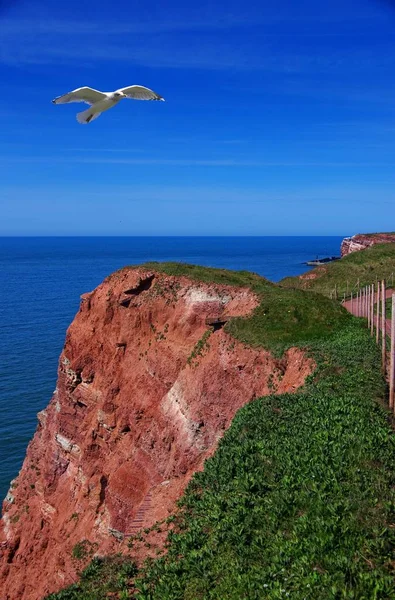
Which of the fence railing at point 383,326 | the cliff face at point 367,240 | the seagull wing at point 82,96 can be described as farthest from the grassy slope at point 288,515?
the cliff face at point 367,240

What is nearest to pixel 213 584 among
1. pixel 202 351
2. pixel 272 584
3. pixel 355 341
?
pixel 272 584

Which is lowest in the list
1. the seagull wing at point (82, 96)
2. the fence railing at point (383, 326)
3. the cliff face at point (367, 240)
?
the fence railing at point (383, 326)

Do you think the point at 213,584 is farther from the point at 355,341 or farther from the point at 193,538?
the point at 355,341

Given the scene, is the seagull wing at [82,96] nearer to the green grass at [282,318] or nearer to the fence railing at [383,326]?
the fence railing at [383,326]

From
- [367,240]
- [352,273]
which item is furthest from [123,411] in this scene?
[367,240]

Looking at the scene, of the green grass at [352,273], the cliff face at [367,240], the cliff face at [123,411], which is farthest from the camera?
the cliff face at [367,240]

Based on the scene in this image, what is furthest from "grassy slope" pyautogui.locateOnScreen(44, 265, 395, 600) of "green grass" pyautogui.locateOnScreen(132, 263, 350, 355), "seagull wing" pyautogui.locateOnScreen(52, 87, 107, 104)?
"seagull wing" pyautogui.locateOnScreen(52, 87, 107, 104)

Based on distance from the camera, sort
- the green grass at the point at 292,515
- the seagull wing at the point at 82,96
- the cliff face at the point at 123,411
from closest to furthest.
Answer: the green grass at the point at 292,515 → the seagull wing at the point at 82,96 → the cliff face at the point at 123,411
